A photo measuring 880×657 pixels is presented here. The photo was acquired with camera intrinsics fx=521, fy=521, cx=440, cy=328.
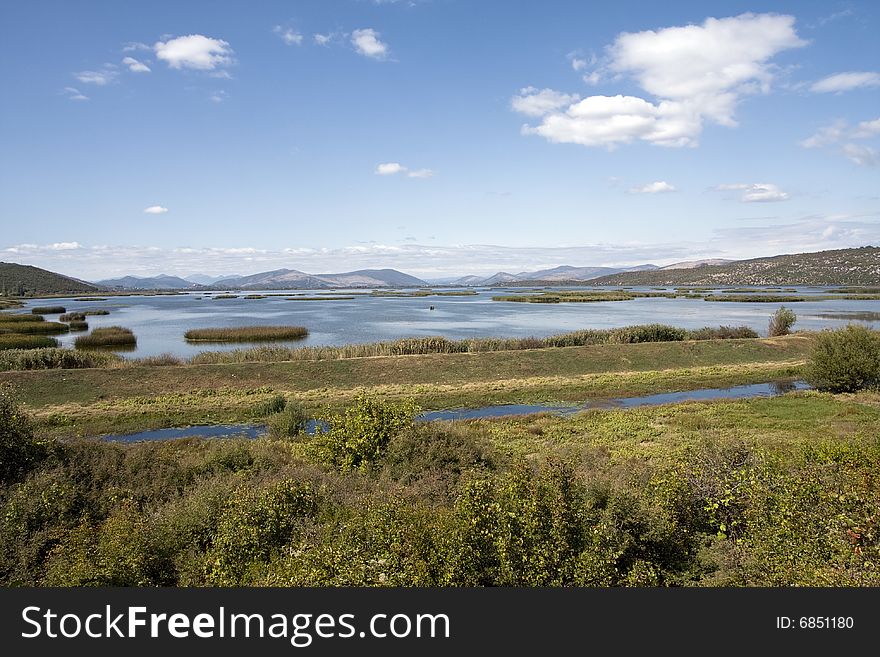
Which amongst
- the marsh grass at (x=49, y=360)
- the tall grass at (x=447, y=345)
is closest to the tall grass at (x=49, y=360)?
Answer: the marsh grass at (x=49, y=360)

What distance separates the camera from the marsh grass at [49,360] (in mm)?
40219

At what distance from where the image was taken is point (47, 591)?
5.84 m

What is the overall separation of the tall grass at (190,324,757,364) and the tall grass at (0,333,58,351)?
986 inches

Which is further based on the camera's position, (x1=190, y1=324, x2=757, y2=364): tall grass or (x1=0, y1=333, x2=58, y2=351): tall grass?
(x1=0, y1=333, x2=58, y2=351): tall grass

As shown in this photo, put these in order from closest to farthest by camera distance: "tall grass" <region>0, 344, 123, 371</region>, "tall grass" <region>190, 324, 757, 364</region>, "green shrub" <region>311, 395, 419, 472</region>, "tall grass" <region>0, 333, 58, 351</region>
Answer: "green shrub" <region>311, 395, 419, 472</region> < "tall grass" <region>0, 344, 123, 371</region> < "tall grass" <region>190, 324, 757, 364</region> < "tall grass" <region>0, 333, 58, 351</region>

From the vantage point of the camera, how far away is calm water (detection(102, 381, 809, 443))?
28.8 metres

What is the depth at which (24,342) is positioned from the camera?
5841cm

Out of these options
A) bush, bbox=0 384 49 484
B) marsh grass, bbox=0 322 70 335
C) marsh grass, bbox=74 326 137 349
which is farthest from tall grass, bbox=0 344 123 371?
marsh grass, bbox=0 322 70 335

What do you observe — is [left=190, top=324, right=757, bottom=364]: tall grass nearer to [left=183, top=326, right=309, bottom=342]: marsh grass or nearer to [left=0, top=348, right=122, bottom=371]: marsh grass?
[left=0, top=348, right=122, bottom=371]: marsh grass

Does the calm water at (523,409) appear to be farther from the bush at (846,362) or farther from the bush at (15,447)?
the bush at (15,447)

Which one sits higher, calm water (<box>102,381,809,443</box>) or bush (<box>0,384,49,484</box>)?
bush (<box>0,384,49,484</box>)

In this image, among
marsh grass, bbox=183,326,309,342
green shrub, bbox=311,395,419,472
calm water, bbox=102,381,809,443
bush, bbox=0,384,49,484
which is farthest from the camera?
marsh grass, bbox=183,326,309,342

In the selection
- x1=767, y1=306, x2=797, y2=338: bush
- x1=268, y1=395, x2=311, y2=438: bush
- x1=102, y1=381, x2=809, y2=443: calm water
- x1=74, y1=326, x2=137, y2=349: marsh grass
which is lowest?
x1=102, y1=381, x2=809, y2=443: calm water

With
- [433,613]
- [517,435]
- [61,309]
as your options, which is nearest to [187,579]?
[433,613]
